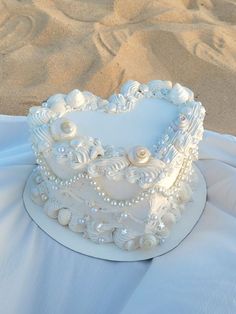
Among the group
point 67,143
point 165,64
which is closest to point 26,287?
point 67,143

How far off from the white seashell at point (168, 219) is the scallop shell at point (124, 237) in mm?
76

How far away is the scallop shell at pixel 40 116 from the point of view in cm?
107

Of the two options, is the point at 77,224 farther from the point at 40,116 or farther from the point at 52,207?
the point at 40,116

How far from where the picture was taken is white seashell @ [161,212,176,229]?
111 cm

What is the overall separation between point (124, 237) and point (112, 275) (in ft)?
0.29

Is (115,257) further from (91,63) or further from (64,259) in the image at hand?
(91,63)

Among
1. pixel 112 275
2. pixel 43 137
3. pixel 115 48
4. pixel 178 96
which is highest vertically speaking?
pixel 178 96

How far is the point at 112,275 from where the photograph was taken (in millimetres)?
1069

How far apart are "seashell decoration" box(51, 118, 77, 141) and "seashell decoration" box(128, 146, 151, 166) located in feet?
0.44

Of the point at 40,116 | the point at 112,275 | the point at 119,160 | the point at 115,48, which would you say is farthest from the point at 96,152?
the point at 115,48

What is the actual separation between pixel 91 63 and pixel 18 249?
1.25 meters

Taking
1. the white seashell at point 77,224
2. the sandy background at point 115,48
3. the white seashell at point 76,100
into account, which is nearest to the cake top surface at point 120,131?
the white seashell at point 76,100

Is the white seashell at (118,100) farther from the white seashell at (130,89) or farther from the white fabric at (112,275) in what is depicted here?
the white fabric at (112,275)

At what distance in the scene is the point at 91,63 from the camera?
7.16 feet
